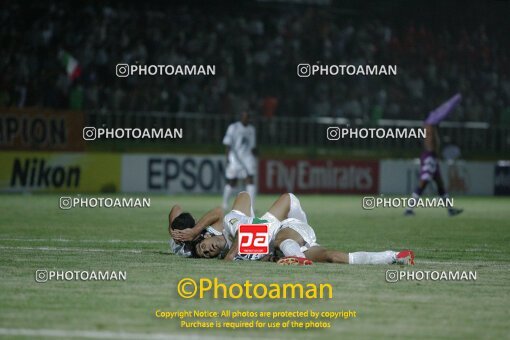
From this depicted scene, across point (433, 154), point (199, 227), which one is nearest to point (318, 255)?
point (199, 227)

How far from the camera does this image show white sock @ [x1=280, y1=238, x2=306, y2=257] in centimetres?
1255

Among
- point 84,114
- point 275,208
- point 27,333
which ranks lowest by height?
point 27,333

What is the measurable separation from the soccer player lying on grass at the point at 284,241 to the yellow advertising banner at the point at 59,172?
64.6ft

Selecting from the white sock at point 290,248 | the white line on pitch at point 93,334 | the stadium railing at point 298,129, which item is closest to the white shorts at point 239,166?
the stadium railing at point 298,129

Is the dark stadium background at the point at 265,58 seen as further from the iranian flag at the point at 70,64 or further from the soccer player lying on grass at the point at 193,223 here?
the soccer player lying on grass at the point at 193,223

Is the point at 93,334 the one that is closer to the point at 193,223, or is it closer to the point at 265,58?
the point at 193,223

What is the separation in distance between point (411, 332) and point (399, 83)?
31.0m

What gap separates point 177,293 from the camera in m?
9.93

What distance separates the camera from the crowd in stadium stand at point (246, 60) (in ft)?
105

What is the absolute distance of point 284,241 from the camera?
12.6 metres

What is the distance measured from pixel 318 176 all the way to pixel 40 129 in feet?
35.7

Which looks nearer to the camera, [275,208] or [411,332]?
[411,332]

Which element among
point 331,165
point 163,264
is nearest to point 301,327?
point 163,264

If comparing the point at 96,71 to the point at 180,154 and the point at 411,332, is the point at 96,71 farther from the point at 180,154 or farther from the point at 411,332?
the point at 411,332
